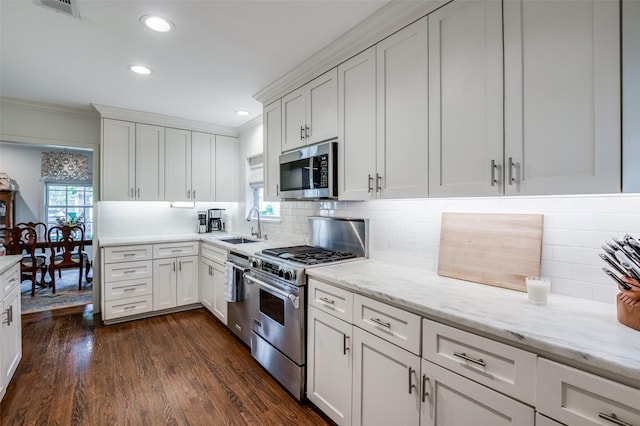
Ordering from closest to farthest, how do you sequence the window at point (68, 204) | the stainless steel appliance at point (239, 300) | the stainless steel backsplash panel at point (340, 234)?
the stainless steel backsplash panel at point (340, 234) → the stainless steel appliance at point (239, 300) → the window at point (68, 204)

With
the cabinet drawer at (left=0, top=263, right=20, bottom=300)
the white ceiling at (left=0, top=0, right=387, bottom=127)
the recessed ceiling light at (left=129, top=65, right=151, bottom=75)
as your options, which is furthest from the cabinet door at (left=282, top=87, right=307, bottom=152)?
the cabinet drawer at (left=0, top=263, right=20, bottom=300)

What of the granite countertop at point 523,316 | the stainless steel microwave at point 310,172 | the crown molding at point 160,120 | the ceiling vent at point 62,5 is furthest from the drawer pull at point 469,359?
the crown molding at point 160,120

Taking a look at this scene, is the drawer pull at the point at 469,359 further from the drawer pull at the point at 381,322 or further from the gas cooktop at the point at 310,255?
the gas cooktop at the point at 310,255

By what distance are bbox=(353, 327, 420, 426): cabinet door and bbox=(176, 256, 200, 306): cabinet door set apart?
2904 millimetres

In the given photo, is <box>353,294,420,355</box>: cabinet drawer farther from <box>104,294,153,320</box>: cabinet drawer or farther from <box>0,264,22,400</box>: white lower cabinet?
<box>104,294,153,320</box>: cabinet drawer

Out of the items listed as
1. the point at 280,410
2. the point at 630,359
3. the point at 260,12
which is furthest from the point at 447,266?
the point at 260,12

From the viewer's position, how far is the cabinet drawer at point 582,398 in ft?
2.74

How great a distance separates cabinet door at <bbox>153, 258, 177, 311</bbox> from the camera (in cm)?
372

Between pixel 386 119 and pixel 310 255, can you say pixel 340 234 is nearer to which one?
pixel 310 255

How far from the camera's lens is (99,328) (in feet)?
11.2

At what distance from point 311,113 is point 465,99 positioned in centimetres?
131

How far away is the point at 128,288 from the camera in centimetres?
358

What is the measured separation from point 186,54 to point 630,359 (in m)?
2.89

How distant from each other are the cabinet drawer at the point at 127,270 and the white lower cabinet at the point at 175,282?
2.9 inches
